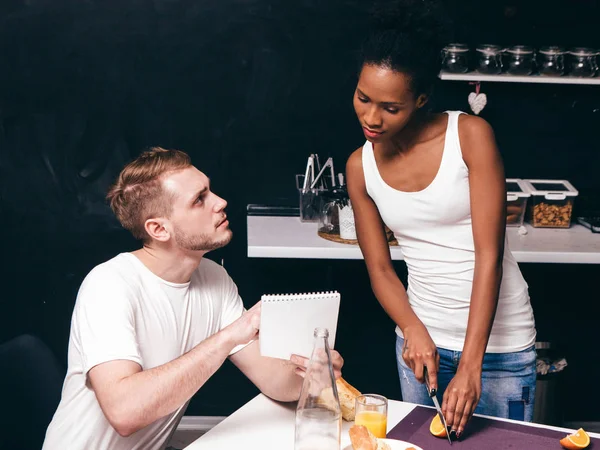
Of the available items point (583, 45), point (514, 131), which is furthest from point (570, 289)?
point (583, 45)

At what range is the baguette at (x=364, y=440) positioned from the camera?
55.6 inches

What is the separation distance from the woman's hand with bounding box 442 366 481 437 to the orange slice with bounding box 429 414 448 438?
0.06 feet

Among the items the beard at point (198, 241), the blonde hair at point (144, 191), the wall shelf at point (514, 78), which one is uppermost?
the wall shelf at point (514, 78)

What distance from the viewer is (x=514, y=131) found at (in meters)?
3.30

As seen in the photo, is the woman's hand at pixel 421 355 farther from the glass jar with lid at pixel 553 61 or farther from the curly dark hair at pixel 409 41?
the glass jar with lid at pixel 553 61

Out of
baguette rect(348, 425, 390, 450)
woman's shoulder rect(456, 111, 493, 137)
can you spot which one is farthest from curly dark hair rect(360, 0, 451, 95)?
baguette rect(348, 425, 390, 450)

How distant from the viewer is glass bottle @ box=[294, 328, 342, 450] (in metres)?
1.47

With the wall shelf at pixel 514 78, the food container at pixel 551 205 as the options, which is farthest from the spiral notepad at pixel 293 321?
the food container at pixel 551 205

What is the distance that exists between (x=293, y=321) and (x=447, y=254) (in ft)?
1.74

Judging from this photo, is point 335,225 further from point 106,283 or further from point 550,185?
point 106,283

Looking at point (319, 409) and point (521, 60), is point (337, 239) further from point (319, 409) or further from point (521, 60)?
point (319, 409)

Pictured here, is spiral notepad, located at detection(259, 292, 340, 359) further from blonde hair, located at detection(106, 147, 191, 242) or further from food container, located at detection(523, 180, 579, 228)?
food container, located at detection(523, 180, 579, 228)

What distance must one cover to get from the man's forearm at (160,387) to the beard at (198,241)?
0.93 ft

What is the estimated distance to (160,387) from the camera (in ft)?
5.19
